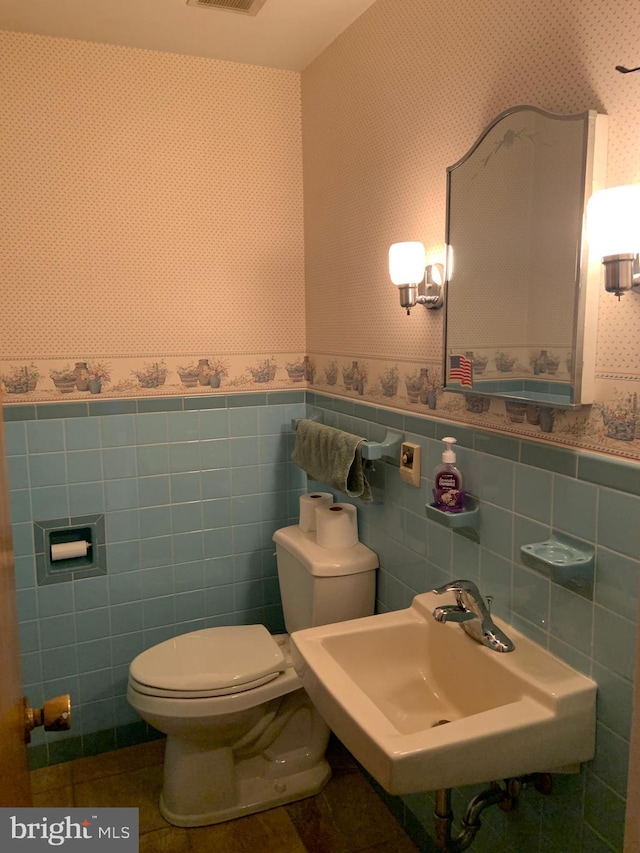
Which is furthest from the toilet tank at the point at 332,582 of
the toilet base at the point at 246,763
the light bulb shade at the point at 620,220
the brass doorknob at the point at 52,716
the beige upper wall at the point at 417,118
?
the light bulb shade at the point at 620,220

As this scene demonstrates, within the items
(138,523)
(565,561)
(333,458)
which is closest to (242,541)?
(138,523)

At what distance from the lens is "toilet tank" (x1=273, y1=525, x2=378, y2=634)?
2.06 meters

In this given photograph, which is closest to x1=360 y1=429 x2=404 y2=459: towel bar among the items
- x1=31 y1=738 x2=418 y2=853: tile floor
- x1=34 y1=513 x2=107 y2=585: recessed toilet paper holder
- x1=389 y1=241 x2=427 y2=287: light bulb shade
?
x1=389 y1=241 x2=427 y2=287: light bulb shade

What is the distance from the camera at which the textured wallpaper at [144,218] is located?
83.8 inches

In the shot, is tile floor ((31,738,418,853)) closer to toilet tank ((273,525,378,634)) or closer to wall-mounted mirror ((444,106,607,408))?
toilet tank ((273,525,378,634))

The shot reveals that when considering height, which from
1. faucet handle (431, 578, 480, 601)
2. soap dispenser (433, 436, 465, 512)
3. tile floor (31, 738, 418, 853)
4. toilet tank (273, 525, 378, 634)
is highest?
soap dispenser (433, 436, 465, 512)

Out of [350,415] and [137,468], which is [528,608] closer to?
[350,415]

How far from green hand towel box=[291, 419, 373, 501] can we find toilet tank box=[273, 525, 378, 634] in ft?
0.66

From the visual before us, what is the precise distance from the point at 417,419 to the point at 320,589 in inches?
25.1

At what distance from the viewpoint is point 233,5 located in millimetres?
1921

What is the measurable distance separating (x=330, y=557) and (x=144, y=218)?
1310 mm

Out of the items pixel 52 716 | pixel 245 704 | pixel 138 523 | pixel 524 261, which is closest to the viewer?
pixel 52 716

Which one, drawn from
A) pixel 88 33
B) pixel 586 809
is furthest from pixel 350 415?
pixel 88 33

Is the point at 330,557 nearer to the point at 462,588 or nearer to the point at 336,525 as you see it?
the point at 336,525
